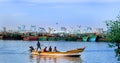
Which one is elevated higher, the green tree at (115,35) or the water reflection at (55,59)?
the green tree at (115,35)

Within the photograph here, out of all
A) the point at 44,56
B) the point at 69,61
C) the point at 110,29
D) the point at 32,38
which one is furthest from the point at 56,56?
the point at 32,38

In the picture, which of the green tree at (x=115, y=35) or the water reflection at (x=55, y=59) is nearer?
the green tree at (x=115, y=35)

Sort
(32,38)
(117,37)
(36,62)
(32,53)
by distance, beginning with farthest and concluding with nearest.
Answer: (32,38) → (32,53) → (36,62) → (117,37)

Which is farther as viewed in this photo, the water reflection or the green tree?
the water reflection

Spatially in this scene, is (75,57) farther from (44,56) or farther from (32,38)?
(32,38)

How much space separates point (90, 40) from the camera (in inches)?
7795

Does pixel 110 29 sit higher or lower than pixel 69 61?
higher

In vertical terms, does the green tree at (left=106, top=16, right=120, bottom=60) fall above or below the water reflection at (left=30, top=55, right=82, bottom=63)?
above

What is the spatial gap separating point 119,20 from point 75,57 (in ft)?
127

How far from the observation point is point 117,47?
910 inches

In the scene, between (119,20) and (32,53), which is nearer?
(119,20)

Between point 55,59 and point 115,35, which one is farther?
point 55,59

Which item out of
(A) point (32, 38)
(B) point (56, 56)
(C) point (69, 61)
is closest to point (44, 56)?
(B) point (56, 56)

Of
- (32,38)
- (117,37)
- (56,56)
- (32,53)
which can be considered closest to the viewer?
(117,37)
